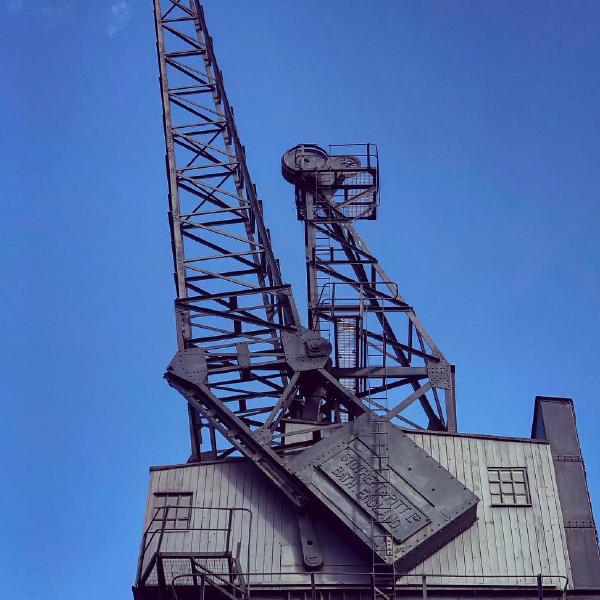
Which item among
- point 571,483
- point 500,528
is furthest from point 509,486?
point 571,483

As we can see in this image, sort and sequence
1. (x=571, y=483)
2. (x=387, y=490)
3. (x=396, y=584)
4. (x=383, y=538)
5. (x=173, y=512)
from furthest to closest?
1. (x=571, y=483)
2. (x=173, y=512)
3. (x=387, y=490)
4. (x=383, y=538)
5. (x=396, y=584)

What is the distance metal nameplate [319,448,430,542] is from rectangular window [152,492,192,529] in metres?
3.37

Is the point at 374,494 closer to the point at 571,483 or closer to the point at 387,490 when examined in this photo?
the point at 387,490

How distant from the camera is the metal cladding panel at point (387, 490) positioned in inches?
1083

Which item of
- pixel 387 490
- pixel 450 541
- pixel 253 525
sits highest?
pixel 387 490

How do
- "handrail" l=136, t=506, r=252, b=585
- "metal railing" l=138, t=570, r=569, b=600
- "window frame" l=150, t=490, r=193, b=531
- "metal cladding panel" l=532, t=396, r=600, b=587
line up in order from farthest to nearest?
"window frame" l=150, t=490, r=193, b=531 → "metal cladding panel" l=532, t=396, r=600, b=587 → "metal railing" l=138, t=570, r=569, b=600 → "handrail" l=136, t=506, r=252, b=585

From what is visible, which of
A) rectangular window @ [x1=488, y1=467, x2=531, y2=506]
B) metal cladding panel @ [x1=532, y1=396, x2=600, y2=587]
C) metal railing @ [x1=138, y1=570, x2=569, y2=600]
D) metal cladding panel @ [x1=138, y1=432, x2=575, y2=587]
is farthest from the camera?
rectangular window @ [x1=488, y1=467, x2=531, y2=506]

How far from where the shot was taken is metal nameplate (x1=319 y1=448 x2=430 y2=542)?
27.7 meters

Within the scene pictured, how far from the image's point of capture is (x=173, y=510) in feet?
95.5

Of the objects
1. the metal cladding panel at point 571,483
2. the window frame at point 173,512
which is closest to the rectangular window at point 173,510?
the window frame at point 173,512

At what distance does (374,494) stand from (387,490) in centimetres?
35

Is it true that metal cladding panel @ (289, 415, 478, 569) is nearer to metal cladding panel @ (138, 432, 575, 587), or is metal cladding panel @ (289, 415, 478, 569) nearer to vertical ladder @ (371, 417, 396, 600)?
vertical ladder @ (371, 417, 396, 600)

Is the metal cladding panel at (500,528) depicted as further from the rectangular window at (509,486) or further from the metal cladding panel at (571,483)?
the metal cladding panel at (571,483)

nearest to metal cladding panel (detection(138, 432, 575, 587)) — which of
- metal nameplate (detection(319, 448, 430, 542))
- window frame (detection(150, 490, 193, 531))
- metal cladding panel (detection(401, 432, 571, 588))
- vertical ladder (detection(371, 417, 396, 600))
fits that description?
metal cladding panel (detection(401, 432, 571, 588))
